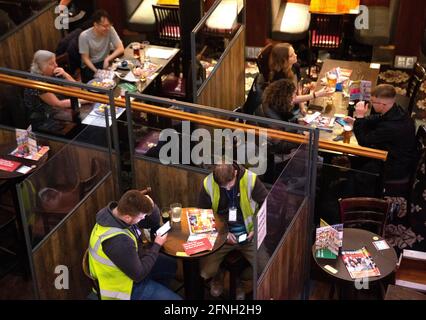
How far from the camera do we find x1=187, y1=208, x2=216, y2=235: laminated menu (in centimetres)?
495

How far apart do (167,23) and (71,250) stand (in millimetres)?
4498

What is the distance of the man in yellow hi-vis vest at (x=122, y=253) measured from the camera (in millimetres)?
4449

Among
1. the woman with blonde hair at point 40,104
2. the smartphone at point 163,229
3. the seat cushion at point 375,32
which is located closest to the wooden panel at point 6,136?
the woman with blonde hair at point 40,104

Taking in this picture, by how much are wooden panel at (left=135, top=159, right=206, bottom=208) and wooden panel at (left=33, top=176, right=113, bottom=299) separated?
0.28 m

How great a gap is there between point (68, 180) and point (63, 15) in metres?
4.21

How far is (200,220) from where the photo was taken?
16.5ft

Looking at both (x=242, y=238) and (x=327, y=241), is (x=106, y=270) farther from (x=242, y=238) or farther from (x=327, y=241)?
(x=327, y=241)

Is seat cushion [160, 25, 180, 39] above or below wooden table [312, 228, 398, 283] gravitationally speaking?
above

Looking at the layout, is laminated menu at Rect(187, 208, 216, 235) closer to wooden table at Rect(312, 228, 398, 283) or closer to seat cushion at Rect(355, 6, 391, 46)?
wooden table at Rect(312, 228, 398, 283)

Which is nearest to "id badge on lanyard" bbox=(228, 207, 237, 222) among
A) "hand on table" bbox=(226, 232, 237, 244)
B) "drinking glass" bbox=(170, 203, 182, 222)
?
"hand on table" bbox=(226, 232, 237, 244)

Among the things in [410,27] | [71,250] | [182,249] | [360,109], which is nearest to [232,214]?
[182,249]

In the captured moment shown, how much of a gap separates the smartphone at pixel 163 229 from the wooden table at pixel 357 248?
109cm

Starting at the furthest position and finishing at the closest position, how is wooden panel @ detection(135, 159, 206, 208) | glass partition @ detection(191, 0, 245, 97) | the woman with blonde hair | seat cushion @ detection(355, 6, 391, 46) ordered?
seat cushion @ detection(355, 6, 391, 46) → the woman with blonde hair → glass partition @ detection(191, 0, 245, 97) → wooden panel @ detection(135, 159, 206, 208)

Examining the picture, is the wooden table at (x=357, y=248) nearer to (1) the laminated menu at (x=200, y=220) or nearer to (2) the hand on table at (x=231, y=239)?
(2) the hand on table at (x=231, y=239)
